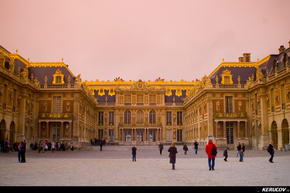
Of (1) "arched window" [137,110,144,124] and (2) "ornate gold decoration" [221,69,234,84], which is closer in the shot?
(2) "ornate gold decoration" [221,69,234,84]

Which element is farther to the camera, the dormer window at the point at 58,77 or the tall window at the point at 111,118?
the tall window at the point at 111,118

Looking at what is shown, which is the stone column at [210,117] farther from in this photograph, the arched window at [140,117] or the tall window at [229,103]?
the arched window at [140,117]

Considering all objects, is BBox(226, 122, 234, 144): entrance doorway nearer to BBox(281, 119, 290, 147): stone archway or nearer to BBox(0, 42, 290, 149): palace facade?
BBox(0, 42, 290, 149): palace facade

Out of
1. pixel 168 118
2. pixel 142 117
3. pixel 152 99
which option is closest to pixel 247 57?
pixel 168 118

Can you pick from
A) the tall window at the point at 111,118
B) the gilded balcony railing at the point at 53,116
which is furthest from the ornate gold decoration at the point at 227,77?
the tall window at the point at 111,118

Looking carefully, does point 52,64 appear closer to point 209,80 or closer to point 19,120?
point 19,120

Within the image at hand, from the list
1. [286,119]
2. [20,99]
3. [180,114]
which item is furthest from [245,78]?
[20,99]

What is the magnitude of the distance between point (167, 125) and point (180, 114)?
362 cm

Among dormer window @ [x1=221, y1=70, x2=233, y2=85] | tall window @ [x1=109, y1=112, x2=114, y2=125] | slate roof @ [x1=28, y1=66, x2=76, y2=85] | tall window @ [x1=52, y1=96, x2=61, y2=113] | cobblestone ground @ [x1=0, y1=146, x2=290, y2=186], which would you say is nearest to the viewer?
cobblestone ground @ [x1=0, y1=146, x2=290, y2=186]

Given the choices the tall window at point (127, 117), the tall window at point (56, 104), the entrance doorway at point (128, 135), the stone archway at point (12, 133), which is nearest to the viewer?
the stone archway at point (12, 133)

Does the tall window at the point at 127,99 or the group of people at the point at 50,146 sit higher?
the tall window at the point at 127,99

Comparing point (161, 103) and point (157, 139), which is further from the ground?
point (161, 103)

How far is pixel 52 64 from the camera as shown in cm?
4859

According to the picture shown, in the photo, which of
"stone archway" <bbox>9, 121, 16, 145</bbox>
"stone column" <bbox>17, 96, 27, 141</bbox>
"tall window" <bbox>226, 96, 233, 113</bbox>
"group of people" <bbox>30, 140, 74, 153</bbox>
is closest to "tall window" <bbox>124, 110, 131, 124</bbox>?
"group of people" <bbox>30, 140, 74, 153</bbox>
